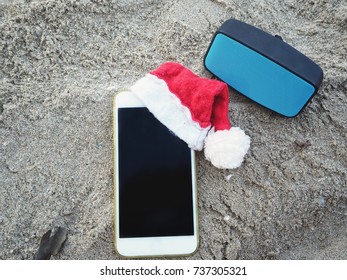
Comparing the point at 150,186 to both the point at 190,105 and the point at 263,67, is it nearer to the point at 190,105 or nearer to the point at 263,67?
the point at 190,105

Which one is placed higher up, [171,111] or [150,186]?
[171,111]

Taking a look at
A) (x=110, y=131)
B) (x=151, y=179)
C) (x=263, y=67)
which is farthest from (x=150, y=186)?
(x=263, y=67)

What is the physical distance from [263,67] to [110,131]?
1.03 feet

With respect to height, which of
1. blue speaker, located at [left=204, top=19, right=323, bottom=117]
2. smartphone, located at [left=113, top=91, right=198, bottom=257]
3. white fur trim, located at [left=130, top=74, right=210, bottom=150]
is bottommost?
smartphone, located at [left=113, top=91, right=198, bottom=257]

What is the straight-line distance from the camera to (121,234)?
3.11 ft

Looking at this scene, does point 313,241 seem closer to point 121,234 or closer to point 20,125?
point 121,234

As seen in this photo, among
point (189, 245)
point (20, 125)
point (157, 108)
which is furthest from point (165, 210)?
point (20, 125)

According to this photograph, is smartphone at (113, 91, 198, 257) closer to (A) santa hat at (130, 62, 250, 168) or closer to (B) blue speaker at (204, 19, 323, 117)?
(A) santa hat at (130, 62, 250, 168)

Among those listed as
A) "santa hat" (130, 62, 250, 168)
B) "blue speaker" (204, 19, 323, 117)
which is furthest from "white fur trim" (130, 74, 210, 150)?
"blue speaker" (204, 19, 323, 117)

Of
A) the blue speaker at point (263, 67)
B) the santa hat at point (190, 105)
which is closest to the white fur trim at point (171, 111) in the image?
the santa hat at point (190, 105)

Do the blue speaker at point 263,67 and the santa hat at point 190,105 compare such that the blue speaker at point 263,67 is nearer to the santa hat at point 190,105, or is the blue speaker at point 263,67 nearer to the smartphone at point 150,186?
the santa hat at point 190,105

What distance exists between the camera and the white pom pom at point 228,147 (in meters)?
0.93

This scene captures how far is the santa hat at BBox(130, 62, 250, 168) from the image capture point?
94 centimetres

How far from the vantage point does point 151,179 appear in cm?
97
